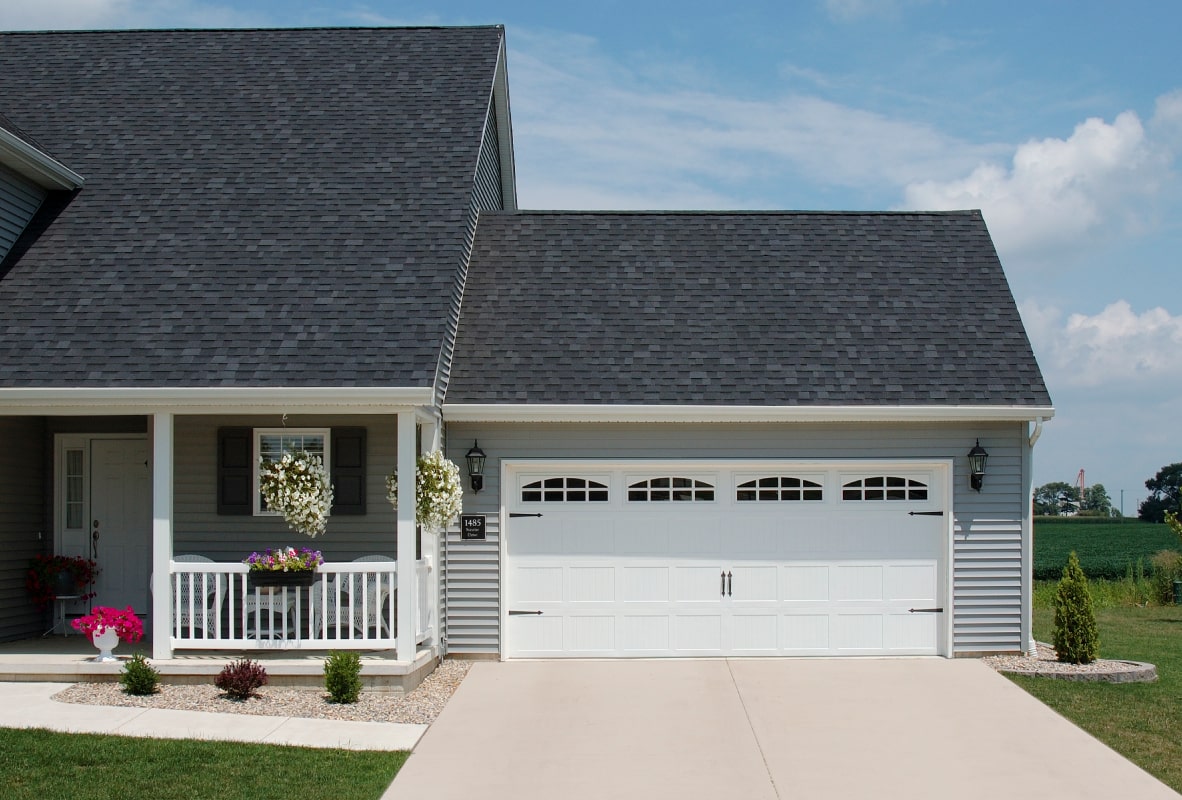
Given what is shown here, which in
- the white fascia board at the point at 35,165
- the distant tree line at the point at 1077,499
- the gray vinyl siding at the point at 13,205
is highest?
the white fascia board at the point at 35,165

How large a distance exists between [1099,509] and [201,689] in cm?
9393

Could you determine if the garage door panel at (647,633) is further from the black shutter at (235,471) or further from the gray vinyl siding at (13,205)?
the gray vinyl siding at (13,205)

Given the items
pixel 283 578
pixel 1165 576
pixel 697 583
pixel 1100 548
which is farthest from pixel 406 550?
pixel 1100 548

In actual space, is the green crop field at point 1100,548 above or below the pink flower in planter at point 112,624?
below

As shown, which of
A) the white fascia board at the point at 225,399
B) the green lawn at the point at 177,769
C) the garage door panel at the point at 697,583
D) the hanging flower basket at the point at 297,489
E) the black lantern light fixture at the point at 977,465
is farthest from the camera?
the garage door panel at the point at 697,583

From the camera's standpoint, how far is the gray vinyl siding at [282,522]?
1208cm

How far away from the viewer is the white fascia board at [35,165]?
37.8 feet

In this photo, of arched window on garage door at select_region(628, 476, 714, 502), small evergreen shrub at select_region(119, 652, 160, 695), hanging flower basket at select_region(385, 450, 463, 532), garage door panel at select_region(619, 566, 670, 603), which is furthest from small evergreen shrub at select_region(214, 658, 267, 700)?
arched window on garage door at select_region(628, 476, 714, 502)

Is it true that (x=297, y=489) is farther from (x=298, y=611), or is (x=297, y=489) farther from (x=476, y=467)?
(x=476, y=467)

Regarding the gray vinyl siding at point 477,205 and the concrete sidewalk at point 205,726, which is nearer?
the concrete sidewalk at point 205,726

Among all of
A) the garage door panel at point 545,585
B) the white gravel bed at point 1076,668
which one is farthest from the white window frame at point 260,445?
the white gravel bed at point 1076,668

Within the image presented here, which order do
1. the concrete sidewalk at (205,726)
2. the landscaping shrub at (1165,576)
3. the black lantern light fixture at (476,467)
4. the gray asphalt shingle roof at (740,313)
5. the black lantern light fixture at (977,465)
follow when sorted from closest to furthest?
the concrete sidewalk at (205,726)
the black lantern light fixture at (476,467)
the black lantern light fixture at (977,465)
the gray asphalt shingle roof at (740,313)
the landscaping shrub at (1165,576)

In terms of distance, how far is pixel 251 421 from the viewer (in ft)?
39.8

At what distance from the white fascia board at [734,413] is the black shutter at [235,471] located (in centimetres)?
220
